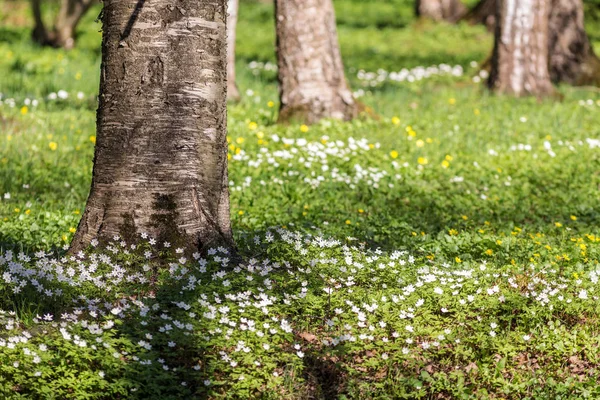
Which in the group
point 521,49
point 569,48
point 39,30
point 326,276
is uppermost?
point 521,49

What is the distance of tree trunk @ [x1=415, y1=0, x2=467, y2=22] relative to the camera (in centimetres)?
2469

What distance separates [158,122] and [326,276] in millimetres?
1424

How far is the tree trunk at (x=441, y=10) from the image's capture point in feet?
81.0

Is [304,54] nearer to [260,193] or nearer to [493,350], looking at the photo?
[260,193]

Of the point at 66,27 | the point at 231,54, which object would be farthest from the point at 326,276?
the point at 66,27

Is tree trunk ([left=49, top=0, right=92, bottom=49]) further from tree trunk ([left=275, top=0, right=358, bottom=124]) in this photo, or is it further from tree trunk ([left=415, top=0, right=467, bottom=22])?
tree trunk ([left=415, top=0, right=467, bottom=22])

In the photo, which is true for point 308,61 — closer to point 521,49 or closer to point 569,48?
point 521,49

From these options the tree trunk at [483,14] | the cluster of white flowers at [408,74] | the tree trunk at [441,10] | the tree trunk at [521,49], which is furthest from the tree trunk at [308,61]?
the tree trunk at [441,10]

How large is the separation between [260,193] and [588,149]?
4.45 meters

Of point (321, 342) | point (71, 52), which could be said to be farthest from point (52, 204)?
point (71, 52)

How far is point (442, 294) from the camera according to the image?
16.3 feet

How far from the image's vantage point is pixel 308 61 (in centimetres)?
965

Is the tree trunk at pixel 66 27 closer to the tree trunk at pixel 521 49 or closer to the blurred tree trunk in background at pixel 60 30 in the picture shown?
the blurred tree trunk in background at pixel 60 30

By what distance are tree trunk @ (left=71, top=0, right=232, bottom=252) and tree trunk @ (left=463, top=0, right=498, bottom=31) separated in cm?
1959
